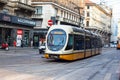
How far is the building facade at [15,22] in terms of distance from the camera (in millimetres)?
49625

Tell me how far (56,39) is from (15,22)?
89.3 ft

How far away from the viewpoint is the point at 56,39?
86.2 ft

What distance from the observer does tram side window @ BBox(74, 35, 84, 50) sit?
2783 cm

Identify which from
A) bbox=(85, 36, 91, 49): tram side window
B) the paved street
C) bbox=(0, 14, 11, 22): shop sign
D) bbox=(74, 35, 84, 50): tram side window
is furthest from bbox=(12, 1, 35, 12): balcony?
the paved street

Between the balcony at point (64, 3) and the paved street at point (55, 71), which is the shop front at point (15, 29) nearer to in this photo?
the balcony at point (64, 3)

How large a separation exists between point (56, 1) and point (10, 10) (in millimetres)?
21479

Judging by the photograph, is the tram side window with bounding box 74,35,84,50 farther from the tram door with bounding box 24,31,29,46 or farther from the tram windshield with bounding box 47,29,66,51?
the tram door with bounding box 24,31,29,46

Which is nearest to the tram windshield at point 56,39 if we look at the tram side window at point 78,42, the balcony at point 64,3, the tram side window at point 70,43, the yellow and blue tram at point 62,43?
the yellow and blue tram at point 62,43

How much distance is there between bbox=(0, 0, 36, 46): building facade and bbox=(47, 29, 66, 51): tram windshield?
22456 millimetres

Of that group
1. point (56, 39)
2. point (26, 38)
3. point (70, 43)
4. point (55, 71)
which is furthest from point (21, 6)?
point (55, 71)

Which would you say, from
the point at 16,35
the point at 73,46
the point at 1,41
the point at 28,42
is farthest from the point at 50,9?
the point at 73,46

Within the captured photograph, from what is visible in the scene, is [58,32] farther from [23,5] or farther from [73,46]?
[23,5]

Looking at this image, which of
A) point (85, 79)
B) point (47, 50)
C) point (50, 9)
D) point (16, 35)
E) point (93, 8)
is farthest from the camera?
point (93, 8)

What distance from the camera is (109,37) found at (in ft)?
530
